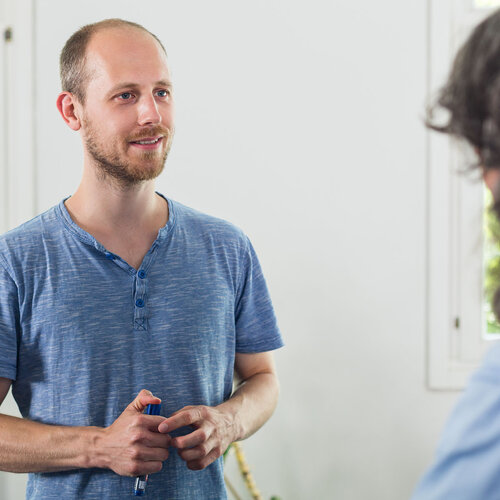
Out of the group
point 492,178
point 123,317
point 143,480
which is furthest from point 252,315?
point 492,178

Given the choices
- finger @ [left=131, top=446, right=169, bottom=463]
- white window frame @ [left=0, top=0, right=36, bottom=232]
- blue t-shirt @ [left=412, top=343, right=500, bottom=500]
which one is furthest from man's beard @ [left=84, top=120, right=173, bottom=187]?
white window frame @ [left=0, top=0, right=36, bottom=232]

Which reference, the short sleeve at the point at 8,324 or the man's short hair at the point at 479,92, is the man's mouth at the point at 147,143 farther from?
the man's short hair at the point at 479,92

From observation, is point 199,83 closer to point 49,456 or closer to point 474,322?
point 474,322

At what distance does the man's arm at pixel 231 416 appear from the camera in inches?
43.0

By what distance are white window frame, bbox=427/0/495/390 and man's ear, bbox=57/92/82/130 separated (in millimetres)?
1311

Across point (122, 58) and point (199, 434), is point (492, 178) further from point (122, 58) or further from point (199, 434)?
point (122, 58)

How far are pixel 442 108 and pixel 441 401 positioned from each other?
5.77ft

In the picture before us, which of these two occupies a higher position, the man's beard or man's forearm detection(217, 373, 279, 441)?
the man's beard

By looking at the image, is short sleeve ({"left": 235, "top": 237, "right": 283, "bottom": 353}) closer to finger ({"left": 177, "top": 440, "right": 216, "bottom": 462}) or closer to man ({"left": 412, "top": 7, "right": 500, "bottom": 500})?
finger ({"left": 177, "top": 440, "right": 216, "bottom": 462})

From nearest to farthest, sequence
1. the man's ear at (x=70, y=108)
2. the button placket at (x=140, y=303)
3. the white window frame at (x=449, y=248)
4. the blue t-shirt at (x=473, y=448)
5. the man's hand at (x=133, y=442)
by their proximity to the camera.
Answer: the blue t-shirt at (x=473, y=448), the man's hand at (x=133, y=442), the button placket at (x=140, y=303), the man's ear at (x=70, y=108), the white window frame at (x=449, y=248)

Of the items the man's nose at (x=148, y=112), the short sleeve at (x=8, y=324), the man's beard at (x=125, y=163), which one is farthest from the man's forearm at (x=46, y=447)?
the man's nose at (x=148, y=112)

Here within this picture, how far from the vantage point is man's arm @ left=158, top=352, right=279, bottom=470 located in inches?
43.0

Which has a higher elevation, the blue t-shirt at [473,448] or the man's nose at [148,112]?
the man's nose at [148,112]

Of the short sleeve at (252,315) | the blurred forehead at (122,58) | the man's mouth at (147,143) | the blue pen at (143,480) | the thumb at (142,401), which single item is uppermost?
the blurred forehead at (122,58)
